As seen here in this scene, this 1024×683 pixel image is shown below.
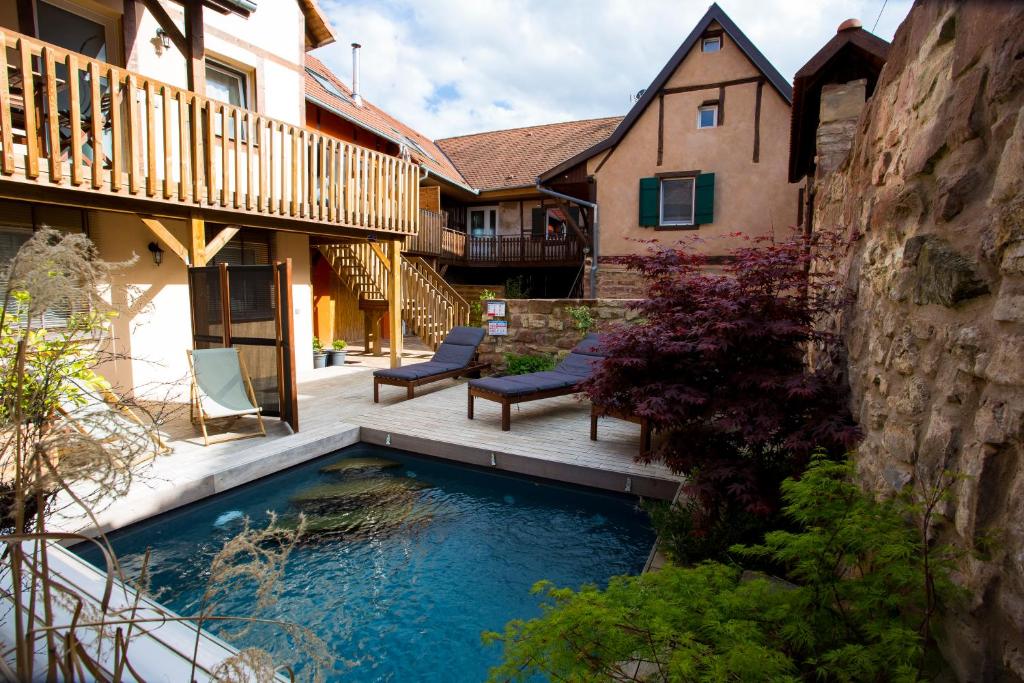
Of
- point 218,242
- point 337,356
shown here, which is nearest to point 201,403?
point 218,242

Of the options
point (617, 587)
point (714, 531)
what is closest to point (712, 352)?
point (714, 531)

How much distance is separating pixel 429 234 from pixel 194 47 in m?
8.76

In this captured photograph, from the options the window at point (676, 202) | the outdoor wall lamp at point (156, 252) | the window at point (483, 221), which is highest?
the window at point (483, 221)

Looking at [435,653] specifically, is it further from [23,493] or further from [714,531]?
[23,493]

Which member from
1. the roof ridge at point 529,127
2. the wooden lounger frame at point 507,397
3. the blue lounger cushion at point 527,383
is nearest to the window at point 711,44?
Answer: the roof ridge at point 529,127

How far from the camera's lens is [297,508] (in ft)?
14.8

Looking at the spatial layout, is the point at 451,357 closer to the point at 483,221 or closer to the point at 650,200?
the point at 650,200

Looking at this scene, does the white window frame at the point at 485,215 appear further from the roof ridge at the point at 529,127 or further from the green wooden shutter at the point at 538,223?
the roof ridge at the point at 529,127

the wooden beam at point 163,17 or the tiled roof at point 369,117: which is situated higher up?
the tiled roof at point 369,117

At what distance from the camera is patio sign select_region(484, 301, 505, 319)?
9140 mm

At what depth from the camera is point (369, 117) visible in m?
15.5

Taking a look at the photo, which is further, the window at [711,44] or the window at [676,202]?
the window at [676,202]

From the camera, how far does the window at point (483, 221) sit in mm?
19250

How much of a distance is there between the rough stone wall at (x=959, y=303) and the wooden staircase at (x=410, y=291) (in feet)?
29.8
